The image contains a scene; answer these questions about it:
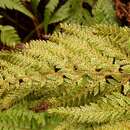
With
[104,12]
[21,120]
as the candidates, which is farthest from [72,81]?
[104,12]

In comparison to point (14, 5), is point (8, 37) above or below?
below

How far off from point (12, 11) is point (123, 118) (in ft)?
5.19

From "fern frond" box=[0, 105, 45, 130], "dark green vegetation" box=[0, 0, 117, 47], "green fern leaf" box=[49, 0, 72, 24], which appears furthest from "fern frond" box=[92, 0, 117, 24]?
"fern frond" box=[0, 105, 45, 130]

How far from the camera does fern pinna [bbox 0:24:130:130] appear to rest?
1.19m

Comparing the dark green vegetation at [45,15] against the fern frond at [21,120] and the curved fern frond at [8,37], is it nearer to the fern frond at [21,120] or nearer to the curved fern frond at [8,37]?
the curved fern frond at [8,37]

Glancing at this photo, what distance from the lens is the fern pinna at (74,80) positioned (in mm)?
1189

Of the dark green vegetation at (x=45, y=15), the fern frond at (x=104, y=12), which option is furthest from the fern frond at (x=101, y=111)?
the fern frond at (x=104, y=12)

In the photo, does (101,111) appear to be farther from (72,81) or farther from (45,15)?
(45,15)

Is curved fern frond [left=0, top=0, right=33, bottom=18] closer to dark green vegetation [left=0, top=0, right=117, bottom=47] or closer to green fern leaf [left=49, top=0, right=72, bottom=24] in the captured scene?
dark green vegetation [left=0, top=0, right=117, bottom=47]

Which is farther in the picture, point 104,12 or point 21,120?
point 104,12

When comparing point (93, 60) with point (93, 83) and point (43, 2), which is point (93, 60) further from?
point (43, 2)

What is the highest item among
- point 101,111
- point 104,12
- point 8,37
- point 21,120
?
point 104,12

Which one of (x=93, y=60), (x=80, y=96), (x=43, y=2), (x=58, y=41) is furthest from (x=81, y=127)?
(x=43, y=2)

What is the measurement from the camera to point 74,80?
1259mm
